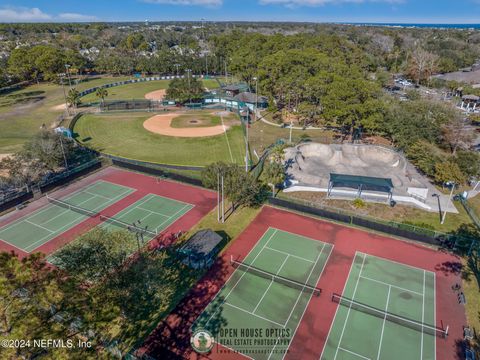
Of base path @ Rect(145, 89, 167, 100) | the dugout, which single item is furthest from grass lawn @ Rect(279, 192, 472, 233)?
base path @ Rect(145, 89, 167, 100)

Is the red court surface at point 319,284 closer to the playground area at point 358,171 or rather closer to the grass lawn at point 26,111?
the playground area at point 358,171

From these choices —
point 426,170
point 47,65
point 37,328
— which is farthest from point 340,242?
point 47,65

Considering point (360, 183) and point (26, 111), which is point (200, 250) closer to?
point (360, 183)

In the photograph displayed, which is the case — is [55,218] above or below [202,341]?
above

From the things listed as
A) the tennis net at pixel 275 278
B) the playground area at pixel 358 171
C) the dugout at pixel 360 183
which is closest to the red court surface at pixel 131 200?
the tennis net at pixel 275 278

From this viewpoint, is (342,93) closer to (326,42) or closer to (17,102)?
(326,42)

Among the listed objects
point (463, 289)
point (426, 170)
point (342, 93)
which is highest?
point (342, 93)

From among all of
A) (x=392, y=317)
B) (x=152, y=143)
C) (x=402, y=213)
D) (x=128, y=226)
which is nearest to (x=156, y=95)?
(x=152, y=143)
